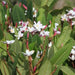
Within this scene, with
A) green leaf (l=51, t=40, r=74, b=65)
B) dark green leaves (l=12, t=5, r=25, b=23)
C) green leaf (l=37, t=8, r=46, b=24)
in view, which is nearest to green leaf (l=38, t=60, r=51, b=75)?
green leaf (l=51, t=40, r=74, b=65)

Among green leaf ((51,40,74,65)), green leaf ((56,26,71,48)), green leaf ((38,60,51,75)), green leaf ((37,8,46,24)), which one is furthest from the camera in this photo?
green leaf ((37,8,46,24))

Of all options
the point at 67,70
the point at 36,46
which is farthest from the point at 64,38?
the point at 67,70

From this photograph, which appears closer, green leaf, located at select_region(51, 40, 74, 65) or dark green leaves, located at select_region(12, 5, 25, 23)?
green leaf, located at select_region(51, 40, 74, 65)

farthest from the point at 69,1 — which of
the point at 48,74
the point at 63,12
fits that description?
the point at 48,74

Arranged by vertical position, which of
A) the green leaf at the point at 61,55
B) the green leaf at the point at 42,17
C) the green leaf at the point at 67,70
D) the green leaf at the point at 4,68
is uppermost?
the green leaf at the point at 42,17

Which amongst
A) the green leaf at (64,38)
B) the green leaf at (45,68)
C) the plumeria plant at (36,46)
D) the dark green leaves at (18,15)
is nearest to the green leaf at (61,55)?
the plumeria plant at (36,46)

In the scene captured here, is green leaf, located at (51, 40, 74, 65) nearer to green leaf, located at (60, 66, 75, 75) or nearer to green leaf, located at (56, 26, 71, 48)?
green leaf, located at (60, 66, 75, 75)

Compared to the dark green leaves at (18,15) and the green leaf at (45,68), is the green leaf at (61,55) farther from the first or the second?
the dark green leaves at (18,15)

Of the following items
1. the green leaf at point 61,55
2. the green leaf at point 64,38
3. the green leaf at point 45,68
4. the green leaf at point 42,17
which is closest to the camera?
the green leaf at point 45,68

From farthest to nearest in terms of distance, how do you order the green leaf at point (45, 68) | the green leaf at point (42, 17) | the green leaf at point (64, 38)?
the green leaf at point (42, 17), the green leaf at point (64, 38), the green leaf at point (45, 68)

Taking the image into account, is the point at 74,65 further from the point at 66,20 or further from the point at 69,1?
the point at 69,1
